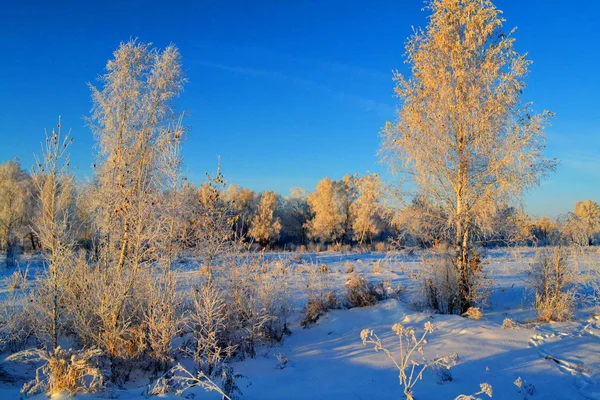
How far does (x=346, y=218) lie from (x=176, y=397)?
37557 millimetres

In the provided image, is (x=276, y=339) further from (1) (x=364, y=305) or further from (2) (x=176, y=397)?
(2) (x=176, y=397)

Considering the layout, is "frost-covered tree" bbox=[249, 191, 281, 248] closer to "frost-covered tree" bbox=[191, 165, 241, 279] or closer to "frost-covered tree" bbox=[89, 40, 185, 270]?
Result: "frost-covered tree" bbox=[89, 40, 185, 270]

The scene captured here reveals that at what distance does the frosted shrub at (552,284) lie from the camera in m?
7.84

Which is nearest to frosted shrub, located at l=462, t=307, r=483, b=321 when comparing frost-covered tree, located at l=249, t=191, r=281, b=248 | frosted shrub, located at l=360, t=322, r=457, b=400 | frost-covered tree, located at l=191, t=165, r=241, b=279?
frosted shrub, located at l=360, t=322, r=457, b=400

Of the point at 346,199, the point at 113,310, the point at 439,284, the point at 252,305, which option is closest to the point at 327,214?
the point at 346,199

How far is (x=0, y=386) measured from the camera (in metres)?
4.89

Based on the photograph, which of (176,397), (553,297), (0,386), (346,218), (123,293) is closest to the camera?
(176,397)

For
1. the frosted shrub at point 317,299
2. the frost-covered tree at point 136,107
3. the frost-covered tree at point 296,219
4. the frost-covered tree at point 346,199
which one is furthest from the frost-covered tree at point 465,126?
the frost-covered tree at point 296,219

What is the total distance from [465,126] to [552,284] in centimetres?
394

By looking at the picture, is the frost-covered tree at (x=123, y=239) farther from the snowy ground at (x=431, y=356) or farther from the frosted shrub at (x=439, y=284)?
the frosted shrub at (x=439, y=284)

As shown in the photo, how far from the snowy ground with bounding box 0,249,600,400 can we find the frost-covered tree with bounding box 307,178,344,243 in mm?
30118

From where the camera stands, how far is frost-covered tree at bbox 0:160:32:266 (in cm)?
2067

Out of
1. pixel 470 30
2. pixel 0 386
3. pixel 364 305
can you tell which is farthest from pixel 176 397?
pixel 470 30

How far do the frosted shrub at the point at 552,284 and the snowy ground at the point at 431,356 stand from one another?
302mm
